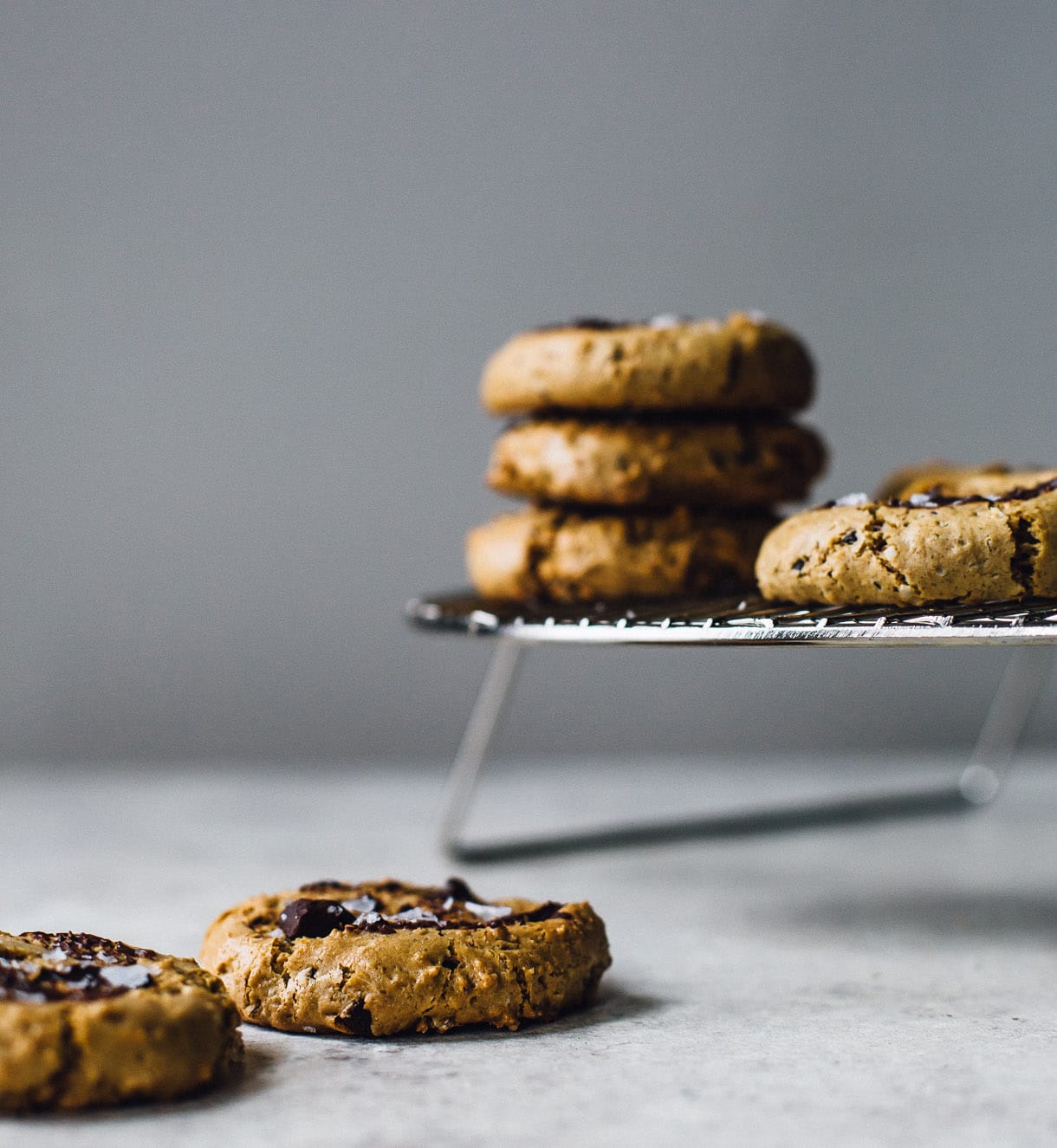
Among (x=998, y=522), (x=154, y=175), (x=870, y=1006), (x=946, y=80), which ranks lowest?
(x=870, y=1006)

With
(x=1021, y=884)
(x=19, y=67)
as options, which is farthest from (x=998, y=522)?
(x=19, y=67)

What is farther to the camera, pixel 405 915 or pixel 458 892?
pixel 458 892

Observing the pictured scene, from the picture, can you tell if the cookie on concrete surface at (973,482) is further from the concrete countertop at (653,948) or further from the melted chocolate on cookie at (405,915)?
the melted chocolate on cookie at (405,915)

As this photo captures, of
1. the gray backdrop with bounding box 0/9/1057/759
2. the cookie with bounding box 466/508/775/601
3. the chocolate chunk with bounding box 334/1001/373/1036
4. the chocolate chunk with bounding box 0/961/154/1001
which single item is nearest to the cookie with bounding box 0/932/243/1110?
the chocolate chunk with bounding box 0/961/154/1001

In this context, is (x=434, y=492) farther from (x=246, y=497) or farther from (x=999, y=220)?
(x=999, y=220)

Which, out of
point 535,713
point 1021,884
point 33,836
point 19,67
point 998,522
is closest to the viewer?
point 998,522

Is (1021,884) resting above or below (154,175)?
below

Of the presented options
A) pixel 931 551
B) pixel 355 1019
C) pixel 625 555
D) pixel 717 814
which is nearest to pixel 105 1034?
pixel 355 1019

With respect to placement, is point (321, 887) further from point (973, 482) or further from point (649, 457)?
point (973, 482)
